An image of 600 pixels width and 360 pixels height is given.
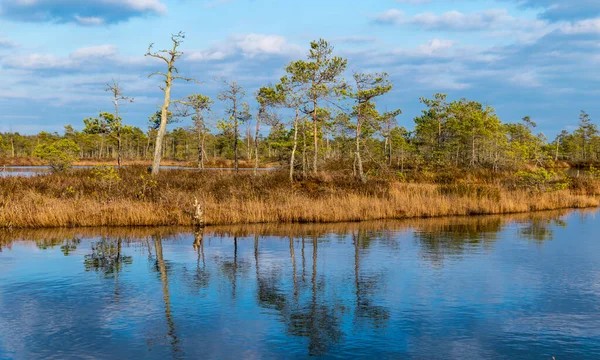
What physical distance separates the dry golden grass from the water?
8.18ft

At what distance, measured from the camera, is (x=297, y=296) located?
11602 mm

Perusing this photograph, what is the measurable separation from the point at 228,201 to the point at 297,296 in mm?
→ 14260

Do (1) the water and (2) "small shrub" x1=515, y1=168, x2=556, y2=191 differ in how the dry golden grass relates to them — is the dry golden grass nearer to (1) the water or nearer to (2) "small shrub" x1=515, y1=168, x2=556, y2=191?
(1) the water

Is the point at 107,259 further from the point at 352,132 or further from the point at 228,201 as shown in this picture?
the point at 352,132

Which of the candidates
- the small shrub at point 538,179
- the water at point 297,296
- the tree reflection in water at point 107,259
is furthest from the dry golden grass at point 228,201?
the tree reflection in water at point 107,259

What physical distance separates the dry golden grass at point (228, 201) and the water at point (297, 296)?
8.18 feet

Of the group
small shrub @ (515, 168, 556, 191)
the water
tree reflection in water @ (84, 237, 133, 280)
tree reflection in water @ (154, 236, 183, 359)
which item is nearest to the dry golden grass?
the water

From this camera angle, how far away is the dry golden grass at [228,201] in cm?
2266

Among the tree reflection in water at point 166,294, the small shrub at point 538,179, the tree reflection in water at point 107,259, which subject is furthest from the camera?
the small shrub at point 538,179

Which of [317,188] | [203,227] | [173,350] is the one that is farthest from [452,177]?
[173,350]

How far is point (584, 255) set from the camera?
16.8m

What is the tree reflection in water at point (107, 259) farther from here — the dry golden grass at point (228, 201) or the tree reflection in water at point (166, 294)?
the dry golden grass at point (228, 201)

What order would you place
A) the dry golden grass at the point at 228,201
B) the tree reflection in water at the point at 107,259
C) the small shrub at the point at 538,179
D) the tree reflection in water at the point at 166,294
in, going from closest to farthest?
the tree reflection in water at the point at 166,294 → the tree reflection in water at the point at 107,259 → the dry golden grass at the point at 228,201 → the small shrub at the point at 538,179

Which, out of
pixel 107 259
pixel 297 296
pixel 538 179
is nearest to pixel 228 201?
pixel 107 259
